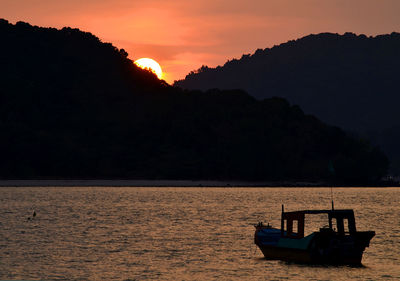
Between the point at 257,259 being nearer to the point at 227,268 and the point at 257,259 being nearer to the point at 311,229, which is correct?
the point at 227,268

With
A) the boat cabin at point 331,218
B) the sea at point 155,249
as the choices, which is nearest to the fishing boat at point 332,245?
the boat cabin at point 331,218

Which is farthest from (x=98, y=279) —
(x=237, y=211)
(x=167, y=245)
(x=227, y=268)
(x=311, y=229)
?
(x=237, y=211)

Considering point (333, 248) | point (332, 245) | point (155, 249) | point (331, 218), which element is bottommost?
point (155, 249)

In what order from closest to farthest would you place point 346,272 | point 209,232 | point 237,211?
point 346,272 < point 209,232 < point 237,211

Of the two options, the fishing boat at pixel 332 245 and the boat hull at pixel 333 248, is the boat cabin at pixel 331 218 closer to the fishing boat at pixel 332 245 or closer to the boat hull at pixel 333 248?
the fishing boat at pixel 332 245

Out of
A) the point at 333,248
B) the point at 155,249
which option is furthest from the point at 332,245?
the point at 155,249

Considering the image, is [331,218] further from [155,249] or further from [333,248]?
[155,249]

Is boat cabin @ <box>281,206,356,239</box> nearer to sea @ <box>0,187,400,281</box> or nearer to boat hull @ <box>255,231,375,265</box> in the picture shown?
boat hull @ <box>255,231,375,265</box>

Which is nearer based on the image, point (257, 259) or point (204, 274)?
point (204, 274)

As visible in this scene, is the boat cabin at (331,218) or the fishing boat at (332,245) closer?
the fishing boat at (332,245)

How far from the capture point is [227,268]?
5766cm

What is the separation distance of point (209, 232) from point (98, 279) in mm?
37237

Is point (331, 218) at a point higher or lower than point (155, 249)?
higher

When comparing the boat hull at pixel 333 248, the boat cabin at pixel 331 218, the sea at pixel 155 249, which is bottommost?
the sea at pixel 155 249
